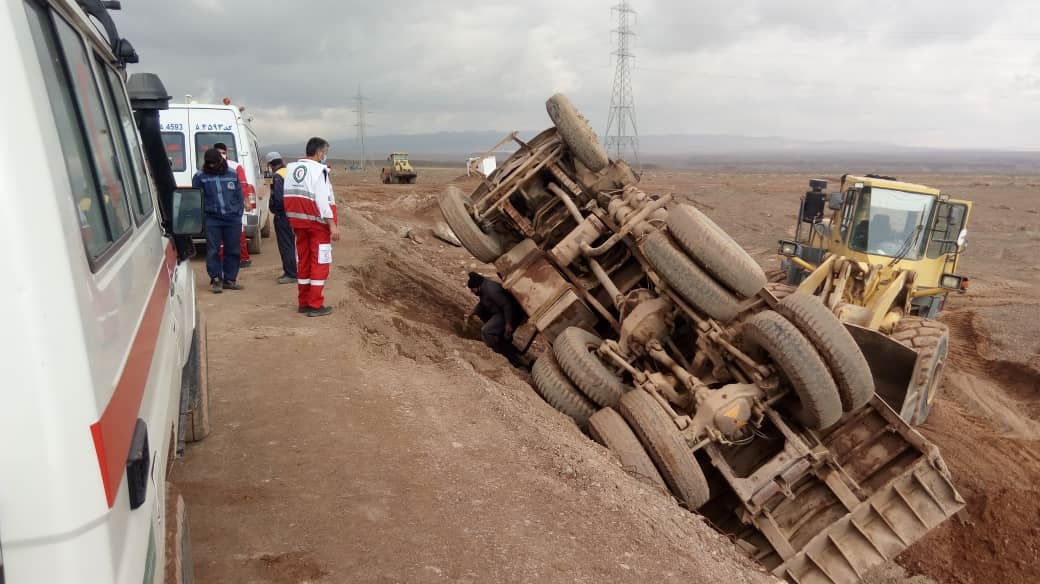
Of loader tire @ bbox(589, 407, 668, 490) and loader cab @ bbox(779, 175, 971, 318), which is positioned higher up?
loader cab @ bbox(779, 175, 971, 318)

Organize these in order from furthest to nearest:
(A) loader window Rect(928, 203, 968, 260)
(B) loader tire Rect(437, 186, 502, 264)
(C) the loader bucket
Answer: (A) loader window Rect(928, 203, 968, 260), (B) loader tire Rect(437, 186, 502, 264), (C) the loader bucket

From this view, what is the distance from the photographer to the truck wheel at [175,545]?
5.97ft

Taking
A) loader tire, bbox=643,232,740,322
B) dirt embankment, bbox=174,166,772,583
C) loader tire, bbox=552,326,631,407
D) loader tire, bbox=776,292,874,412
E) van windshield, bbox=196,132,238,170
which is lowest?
loader tire, bbox=552,326,631,407

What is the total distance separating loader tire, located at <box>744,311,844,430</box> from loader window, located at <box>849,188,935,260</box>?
397 cm

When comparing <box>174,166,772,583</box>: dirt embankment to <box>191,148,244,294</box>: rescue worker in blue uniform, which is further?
<box>191,148,244,294</box>: rescue worker in blue uniform

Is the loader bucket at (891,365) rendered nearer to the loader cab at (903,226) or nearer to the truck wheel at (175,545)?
the loader cab at (903,226)

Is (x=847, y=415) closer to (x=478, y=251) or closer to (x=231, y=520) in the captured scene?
(x=478, y=251)

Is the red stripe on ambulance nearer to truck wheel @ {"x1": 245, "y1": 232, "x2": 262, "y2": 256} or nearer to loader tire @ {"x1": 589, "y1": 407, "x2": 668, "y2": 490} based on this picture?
loader tire @ {"x1": 589, "y1": 407, "x2": 668, "y2": 490}

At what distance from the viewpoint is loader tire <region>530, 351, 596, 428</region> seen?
575cm

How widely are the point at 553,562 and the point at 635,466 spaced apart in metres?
1.97

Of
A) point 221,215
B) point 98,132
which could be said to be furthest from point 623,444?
point 221,215

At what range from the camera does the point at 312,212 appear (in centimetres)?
600

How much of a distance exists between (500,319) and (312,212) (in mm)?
2322

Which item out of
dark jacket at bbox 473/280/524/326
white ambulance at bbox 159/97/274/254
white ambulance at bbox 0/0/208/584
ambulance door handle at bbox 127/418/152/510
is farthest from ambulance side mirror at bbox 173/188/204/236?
white ambulance at bbox 159/97/274/254
